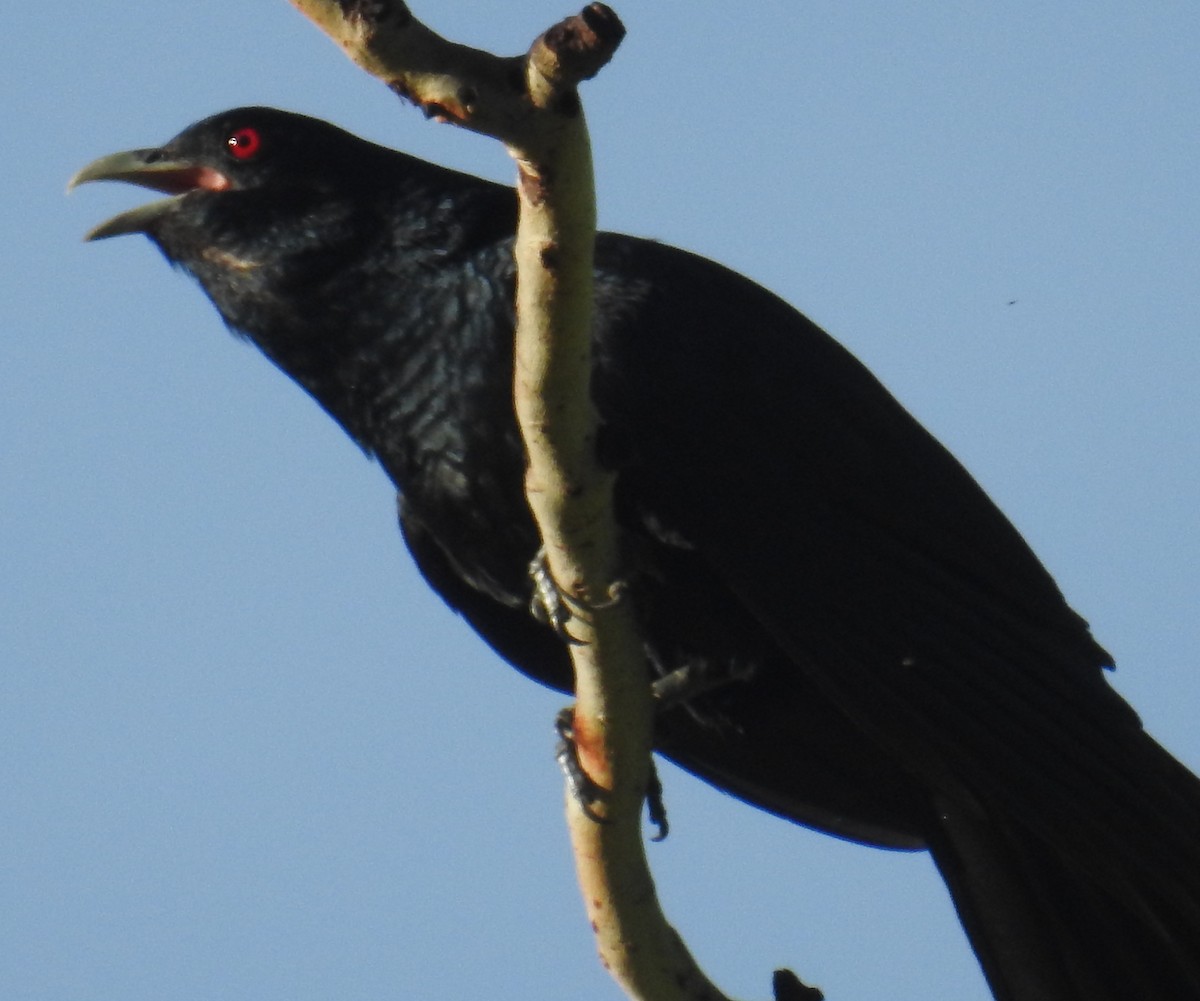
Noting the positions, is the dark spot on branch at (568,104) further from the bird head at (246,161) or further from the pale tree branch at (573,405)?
the bird head at (246,161)

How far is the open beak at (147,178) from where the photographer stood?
5.46 meters

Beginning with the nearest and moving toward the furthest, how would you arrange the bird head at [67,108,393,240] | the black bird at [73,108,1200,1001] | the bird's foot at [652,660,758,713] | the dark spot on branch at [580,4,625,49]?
1. the dark spot on branch at [580,4,625,49]
2. the black bird at [73,108,1200,1001]
3. the bird's foot at [652,660,758,713]
4. the bird head at [67,108,393,240]

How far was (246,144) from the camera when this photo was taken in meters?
5.40

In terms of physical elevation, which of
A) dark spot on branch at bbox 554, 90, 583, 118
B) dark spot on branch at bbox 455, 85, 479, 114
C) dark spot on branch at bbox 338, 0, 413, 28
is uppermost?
dark spot on branch at bbox 338, 0, 413, 28

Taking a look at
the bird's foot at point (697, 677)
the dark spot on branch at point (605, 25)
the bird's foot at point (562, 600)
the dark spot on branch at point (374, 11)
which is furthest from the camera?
the bird's foot at point (697, 677)

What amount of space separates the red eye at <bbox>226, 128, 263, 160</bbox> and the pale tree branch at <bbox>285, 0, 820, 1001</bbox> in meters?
2.08

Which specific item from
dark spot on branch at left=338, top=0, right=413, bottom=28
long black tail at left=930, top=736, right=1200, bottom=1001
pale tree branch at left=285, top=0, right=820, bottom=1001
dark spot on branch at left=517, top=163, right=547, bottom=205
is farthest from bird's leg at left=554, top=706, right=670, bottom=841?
dark spot on branch at left=338, top=0, right=413, bottom=28

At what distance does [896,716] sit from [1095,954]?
793 mm

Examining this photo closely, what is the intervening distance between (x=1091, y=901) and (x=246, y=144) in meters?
3.16

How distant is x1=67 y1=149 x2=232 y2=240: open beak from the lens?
17.9 feet

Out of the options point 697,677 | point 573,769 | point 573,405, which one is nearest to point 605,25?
point 573,405

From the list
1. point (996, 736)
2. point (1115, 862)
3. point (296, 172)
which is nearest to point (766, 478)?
point (996, 736)

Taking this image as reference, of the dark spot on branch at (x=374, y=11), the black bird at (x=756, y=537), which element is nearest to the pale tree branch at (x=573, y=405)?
the dark spot on branch at (x=374, y=11)

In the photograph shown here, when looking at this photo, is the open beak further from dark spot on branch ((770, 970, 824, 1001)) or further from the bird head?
dark spot on branch ((770, 970, 824, 1001))
